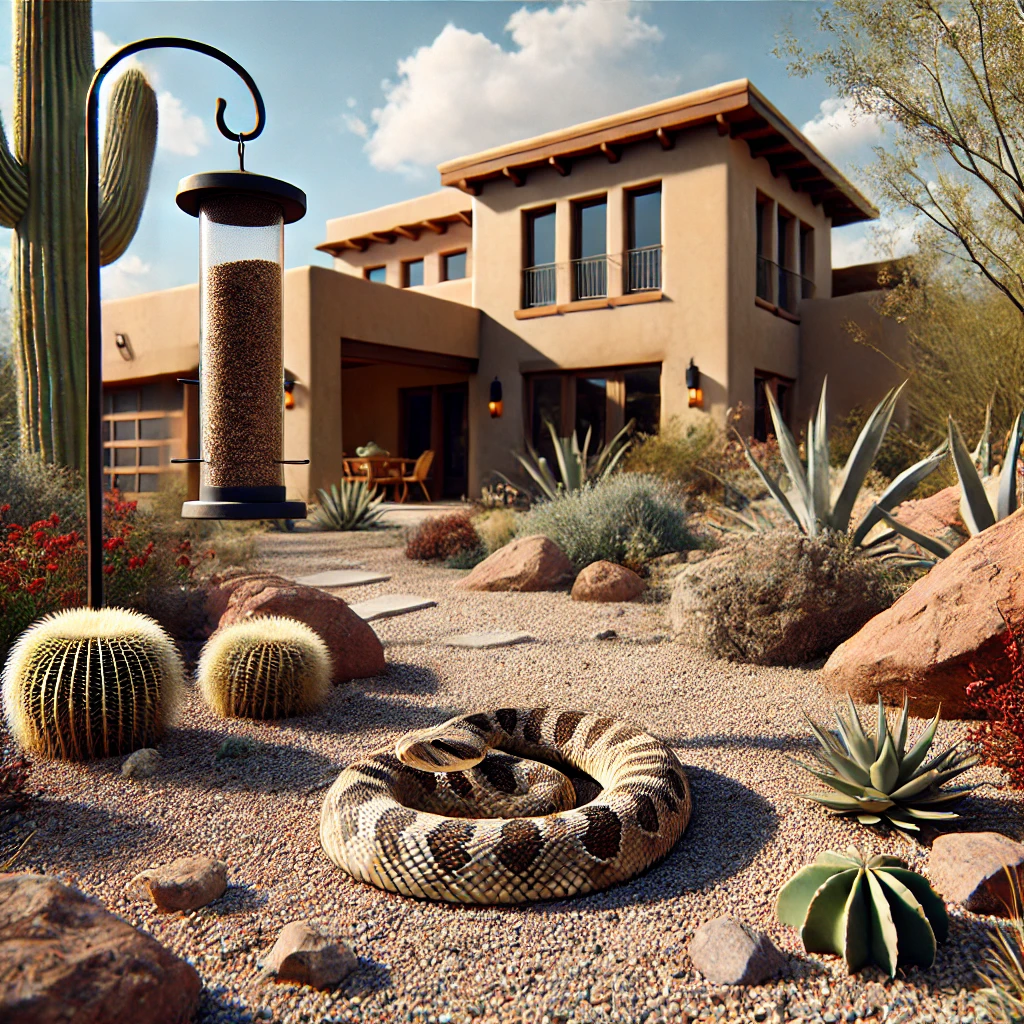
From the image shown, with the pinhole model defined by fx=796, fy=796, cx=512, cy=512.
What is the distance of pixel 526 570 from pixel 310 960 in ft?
18.3

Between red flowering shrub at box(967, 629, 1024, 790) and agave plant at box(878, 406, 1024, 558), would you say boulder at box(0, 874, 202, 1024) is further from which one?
agave plant at box(878, 406, 1024, 558)

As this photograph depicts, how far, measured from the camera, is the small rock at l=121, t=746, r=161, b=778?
10.9 feet

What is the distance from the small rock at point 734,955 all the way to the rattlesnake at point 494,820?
42 cm

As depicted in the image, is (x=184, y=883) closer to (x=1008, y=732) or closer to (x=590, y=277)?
(x=1008, y=732)

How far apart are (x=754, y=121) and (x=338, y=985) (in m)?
13.9

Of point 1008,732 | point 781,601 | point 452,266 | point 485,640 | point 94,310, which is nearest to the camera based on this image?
point 1008,732

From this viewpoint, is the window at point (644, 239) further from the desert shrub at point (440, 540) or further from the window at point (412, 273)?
the desert shrub at point (440, 540)

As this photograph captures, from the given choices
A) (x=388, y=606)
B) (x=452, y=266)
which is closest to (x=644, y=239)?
(x=452, y=266)

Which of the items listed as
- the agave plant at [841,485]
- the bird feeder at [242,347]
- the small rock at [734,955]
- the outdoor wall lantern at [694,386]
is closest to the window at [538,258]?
the outdoor wall lantern at [694,386]

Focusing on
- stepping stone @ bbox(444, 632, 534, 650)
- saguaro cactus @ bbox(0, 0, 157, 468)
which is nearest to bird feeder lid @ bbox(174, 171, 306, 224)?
stepping stone @ bbox(444, 632, 534, 650)

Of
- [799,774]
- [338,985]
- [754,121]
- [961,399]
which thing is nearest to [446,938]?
[338,985]

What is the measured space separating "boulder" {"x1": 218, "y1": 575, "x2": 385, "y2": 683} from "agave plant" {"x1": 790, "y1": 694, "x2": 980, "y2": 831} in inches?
107

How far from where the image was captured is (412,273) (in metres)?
19.2

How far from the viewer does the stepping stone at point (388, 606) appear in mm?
6449
